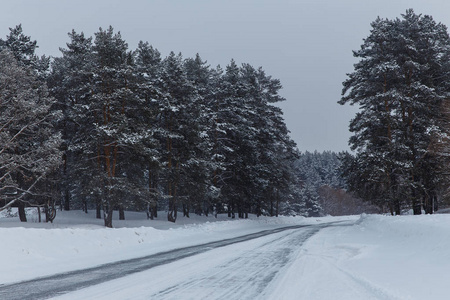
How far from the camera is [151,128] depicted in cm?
2464

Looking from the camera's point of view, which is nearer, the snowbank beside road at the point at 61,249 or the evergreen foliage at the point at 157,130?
the snowbank beside road at the point at 61,249

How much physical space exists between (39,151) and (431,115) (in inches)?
1065

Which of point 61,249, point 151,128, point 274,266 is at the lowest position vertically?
point 274,266

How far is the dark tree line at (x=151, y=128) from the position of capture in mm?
22906

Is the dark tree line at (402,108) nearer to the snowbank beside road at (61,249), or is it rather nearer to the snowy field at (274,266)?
the snowy field at (274,266)

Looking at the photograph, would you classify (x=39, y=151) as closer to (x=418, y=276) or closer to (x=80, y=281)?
(x=80, y=281)

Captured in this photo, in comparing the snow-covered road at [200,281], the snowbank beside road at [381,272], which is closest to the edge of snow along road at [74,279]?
the snow-covered road at [200,281]

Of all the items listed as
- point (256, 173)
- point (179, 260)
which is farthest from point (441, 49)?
point (179, 260)

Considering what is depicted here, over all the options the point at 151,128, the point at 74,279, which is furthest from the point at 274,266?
the point at 151,128

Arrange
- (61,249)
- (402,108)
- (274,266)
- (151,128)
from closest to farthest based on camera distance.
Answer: (274,266)
(61,249)
(402,108)
(151,128)

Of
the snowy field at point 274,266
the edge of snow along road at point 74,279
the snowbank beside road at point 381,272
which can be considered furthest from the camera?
the edge of snow along road at point 74,279

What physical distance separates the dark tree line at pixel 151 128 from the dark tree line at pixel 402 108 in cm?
1262

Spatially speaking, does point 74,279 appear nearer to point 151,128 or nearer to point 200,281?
point 200,281

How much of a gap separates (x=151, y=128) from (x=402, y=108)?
1780 cm
